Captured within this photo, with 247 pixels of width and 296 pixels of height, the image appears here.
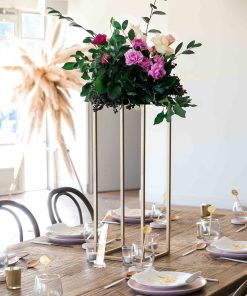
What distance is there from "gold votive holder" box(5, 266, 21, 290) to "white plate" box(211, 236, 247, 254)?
96 centimetres

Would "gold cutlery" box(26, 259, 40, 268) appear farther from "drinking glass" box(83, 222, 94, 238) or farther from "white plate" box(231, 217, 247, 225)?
"white plate" box(231, 217, 247, 225)

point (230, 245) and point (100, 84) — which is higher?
point (100, 84)

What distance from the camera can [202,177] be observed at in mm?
8664

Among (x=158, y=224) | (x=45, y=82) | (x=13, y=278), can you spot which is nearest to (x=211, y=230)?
(x=158, y=224)

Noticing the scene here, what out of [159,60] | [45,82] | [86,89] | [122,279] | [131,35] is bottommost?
[122,279]

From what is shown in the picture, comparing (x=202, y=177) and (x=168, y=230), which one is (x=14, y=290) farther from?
(x=202, y=177)

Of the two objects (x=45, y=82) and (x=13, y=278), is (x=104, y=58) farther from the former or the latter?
(x=45, y=82)

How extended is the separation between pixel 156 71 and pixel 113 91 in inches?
7.7

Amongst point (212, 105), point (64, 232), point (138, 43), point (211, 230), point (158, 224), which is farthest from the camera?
point (212, 105)

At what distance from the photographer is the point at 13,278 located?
240 centimetres

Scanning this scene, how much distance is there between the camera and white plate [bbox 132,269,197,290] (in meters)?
2.38

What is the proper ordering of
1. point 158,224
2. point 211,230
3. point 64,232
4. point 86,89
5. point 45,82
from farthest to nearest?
point 45,82
point 158,224
point 64,232
point 211,230
point 86,89

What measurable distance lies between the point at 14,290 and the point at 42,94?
6071mm

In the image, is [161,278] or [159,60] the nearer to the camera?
[161,278]
